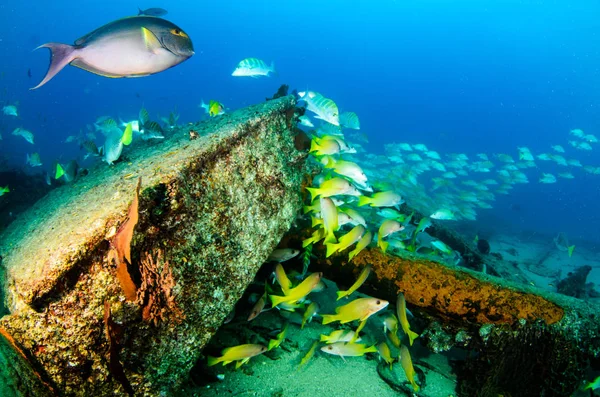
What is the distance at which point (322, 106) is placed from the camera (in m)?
5.03

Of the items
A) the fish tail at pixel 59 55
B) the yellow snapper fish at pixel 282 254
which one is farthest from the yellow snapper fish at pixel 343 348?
the fish tail at pixel 59 55

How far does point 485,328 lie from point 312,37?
566 ft

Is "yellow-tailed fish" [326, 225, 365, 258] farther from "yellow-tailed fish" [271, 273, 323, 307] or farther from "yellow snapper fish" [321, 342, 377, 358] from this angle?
"yellow snapper fish" [321, 342, 377, 358]

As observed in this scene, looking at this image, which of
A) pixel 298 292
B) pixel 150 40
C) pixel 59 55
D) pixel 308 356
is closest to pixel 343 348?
pixel 308 356

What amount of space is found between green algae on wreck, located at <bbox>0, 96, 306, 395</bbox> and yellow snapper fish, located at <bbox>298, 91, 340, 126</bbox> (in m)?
2.26

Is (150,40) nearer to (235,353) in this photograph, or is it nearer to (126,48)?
(126,48)

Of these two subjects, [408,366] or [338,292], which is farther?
[338,292]

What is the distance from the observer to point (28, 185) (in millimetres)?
9453

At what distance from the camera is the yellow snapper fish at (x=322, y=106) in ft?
16.5

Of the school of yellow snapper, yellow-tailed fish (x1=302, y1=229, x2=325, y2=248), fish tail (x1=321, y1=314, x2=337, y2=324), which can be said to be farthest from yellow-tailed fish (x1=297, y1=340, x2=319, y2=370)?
yellow-tailed fish (x1=302, y1=229, x2=325, y2=248)

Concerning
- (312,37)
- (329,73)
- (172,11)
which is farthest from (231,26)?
(329,73)

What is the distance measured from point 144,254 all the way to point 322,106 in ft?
12.7

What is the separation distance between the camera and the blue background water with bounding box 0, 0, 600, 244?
349 feet

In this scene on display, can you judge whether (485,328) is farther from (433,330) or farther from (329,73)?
(329,73)
